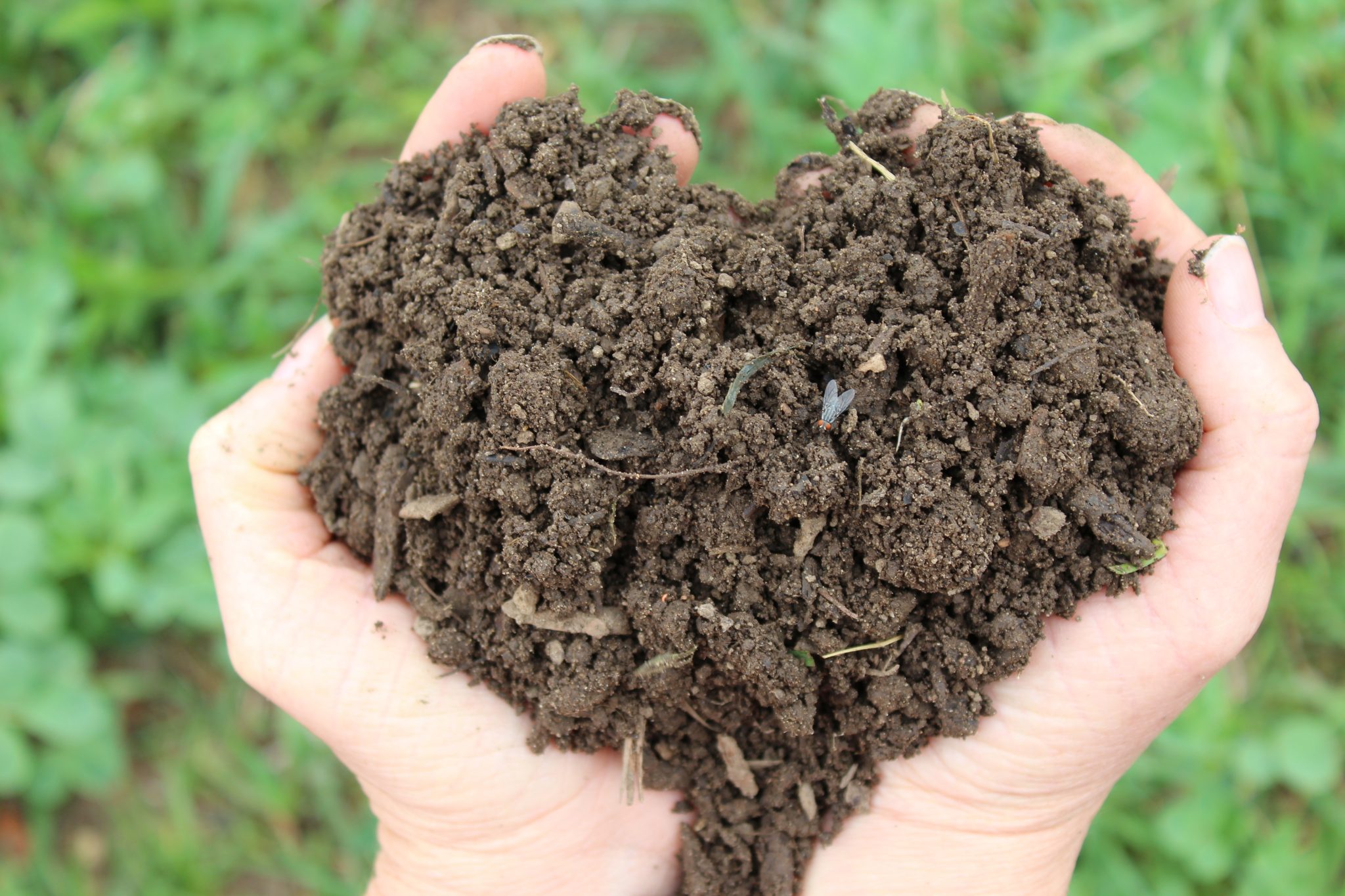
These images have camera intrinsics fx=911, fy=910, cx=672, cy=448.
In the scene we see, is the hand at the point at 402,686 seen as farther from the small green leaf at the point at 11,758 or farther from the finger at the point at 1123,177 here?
the small green leaf at the point at 11,758

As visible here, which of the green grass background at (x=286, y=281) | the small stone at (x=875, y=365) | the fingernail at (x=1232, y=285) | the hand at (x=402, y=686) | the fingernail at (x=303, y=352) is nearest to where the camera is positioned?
the small stone at (x=875, y=365)

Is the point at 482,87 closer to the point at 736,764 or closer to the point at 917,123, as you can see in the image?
the point at 917,123

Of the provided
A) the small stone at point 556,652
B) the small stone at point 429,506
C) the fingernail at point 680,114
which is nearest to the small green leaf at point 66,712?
the small stone at point 429,506

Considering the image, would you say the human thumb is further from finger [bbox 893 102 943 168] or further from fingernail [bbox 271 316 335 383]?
fingernail [bbox 271 316 335 383]

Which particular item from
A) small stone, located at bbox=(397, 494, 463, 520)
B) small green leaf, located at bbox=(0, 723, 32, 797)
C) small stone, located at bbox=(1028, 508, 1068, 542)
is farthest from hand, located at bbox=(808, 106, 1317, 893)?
small green leaf, located at bbox=(0, 723, 32, 797)

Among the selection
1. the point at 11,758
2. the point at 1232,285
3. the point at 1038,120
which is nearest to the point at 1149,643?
the point at 1232,285

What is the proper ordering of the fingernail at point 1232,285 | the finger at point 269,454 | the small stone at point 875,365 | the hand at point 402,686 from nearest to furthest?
the small stone at point 875,365 < the fingernail at point 1232,285 < the hand at point 402,686 < the finger at point 269,454
